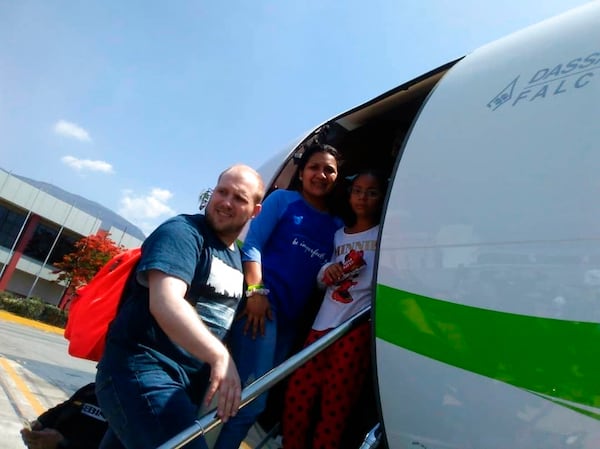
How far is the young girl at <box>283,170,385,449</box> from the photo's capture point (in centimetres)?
232

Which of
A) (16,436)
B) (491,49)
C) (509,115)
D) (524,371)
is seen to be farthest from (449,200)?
(16,436)

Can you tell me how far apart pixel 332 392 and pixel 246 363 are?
44 centimetres

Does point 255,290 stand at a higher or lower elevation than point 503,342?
lower

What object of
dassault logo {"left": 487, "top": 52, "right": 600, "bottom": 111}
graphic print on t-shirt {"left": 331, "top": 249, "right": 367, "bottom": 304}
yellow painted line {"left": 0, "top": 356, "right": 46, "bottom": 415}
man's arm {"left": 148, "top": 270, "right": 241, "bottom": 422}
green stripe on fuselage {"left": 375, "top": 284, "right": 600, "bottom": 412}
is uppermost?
dassault logo {"left": 487, "top": 52, "right": 600, "bottom": 111}

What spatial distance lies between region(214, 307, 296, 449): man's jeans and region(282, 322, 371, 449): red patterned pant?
205 mm

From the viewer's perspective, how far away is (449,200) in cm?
182

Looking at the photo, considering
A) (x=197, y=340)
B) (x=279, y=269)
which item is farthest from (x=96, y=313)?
(x=279, y=269)

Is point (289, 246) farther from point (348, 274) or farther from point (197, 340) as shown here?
point (197, 340)

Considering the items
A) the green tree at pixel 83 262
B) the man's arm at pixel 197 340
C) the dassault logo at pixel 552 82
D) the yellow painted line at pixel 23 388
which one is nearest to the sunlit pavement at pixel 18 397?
the yellow painted line at pixel 23 388

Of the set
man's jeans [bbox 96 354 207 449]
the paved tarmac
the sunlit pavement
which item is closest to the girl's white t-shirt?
the paved tarmac

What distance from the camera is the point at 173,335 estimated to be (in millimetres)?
1524

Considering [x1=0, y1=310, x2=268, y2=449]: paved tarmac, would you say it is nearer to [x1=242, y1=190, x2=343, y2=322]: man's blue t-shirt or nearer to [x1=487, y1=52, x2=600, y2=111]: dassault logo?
[x1=242, y1=190, x2=343, y2=322]: man's blue t-shirt

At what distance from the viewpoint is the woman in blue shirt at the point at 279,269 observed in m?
2.36

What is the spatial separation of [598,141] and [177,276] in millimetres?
1398
